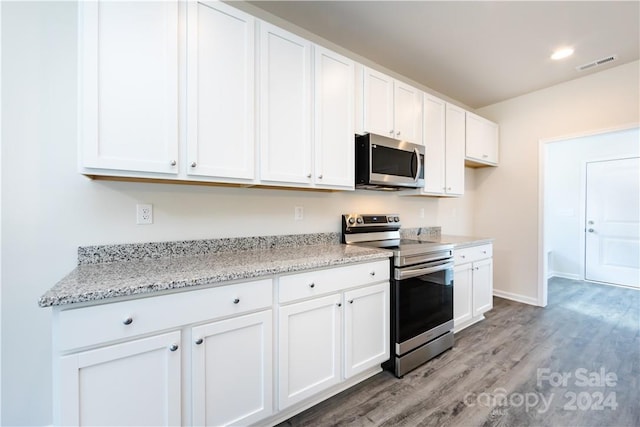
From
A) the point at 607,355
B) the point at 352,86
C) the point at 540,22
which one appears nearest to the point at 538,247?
the point at 607,355

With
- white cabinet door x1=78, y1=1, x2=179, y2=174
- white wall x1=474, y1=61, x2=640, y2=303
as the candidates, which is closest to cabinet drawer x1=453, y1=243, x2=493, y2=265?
white wall x1=474, y1=61, x2=640, y2=303

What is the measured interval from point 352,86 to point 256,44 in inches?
30.7

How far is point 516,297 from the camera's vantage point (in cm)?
367

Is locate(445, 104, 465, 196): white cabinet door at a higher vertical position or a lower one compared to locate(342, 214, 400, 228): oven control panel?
higher

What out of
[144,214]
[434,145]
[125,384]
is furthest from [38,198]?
[434,145]

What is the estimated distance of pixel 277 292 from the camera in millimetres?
1479

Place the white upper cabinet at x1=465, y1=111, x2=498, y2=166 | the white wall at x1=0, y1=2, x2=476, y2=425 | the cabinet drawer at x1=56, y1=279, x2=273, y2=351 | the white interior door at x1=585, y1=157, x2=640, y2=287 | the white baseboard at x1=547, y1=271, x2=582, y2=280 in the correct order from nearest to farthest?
the cabinet drawer at x1=56, y1=279, x2=273, y2=351, the white wall at x1=0, y1=2, x2=476, y2=425, the white upper cabinet at x1=465, y1=111, x2=498, y2=166, the white interior door at x1=585, y1=157, x2=640, y2=287, the white baseboard at x1=547, y1=271, x2=582, y2=280

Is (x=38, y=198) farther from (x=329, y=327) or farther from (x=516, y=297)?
(x=516, y=297)

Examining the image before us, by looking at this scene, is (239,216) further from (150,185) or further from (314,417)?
(314,417)

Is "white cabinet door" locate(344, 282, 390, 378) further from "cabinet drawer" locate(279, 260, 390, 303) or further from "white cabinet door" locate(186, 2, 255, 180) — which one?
"white cabinet door" locate(186, 2, 255, 180)

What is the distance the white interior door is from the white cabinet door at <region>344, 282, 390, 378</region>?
4.89 m

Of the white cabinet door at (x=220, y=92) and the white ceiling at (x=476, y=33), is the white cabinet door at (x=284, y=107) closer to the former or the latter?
the white cabinet door at (x=220, y=92)

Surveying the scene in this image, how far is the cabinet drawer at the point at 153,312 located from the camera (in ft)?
3.34

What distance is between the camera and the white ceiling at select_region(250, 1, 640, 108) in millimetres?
2031
